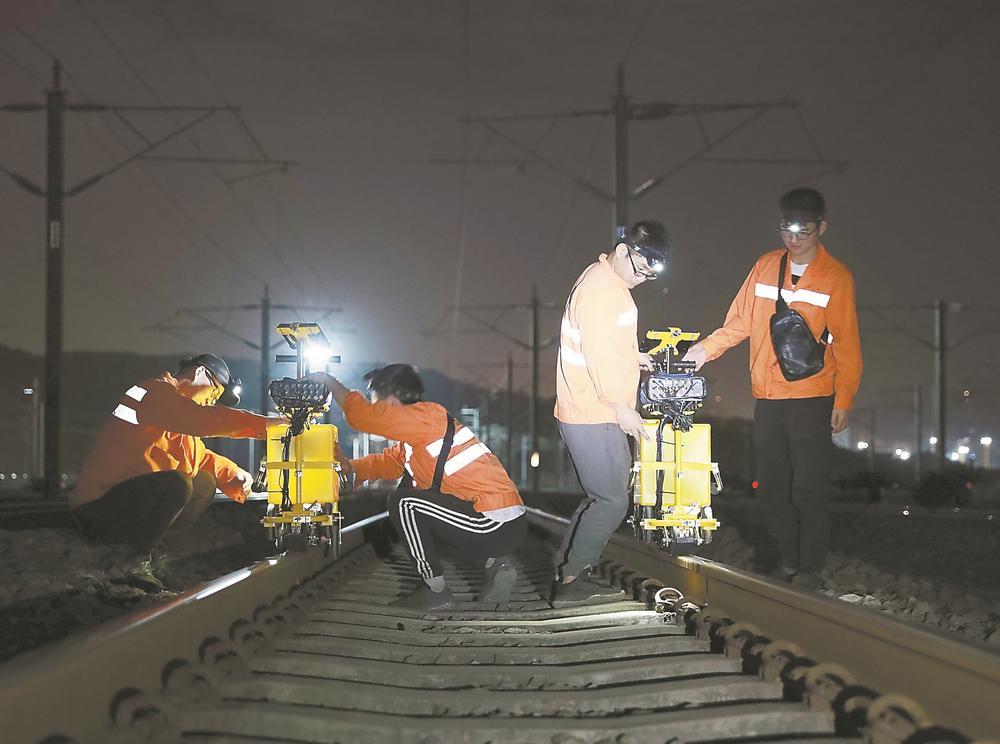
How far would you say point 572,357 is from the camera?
521cm

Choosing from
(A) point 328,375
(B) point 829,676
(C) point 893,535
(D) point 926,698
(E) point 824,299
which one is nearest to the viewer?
(D) point 926,698

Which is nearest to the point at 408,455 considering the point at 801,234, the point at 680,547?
the point at 680,547

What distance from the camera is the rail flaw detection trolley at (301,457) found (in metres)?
5.88

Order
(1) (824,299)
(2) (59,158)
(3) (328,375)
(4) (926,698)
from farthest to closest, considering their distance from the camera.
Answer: (2) (59,158), (3) (328,375), (1) (824,299), (4) (926,698)

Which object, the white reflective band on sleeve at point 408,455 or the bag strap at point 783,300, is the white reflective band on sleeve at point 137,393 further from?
the bag strap at point 783,300

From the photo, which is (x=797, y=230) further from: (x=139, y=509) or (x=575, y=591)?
(x=139, y=509)

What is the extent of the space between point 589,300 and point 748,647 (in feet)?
6.00

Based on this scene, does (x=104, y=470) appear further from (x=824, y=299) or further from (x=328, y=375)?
(x=824, y=299)

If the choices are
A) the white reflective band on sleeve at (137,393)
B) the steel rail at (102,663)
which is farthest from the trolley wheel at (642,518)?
the white reflective band on sleeve at (137,393)

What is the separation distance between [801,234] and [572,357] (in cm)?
118

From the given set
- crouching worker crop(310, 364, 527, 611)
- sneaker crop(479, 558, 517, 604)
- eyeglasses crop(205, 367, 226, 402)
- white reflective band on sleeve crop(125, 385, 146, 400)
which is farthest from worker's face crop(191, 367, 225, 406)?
sneaker crop(479, 558, 517, 604)

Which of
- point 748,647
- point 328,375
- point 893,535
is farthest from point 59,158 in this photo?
point 748,647

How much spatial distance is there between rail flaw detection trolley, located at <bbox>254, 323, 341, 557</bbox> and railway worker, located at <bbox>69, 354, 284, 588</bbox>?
0.26 m

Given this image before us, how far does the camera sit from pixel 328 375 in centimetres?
586
